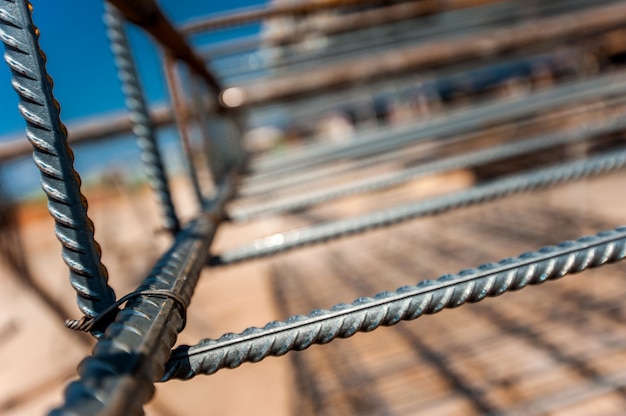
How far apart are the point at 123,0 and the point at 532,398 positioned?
1.07 meters

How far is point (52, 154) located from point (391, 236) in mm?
2185

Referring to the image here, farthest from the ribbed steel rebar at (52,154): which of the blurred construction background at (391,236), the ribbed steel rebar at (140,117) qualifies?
the blurred construction background at (391,236)

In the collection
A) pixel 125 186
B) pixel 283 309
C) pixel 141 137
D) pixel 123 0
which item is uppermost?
pixel 123 0

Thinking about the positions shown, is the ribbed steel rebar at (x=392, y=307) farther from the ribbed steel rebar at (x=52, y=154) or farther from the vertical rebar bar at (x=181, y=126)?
the vertical rebar bar at (x=181, y=126)


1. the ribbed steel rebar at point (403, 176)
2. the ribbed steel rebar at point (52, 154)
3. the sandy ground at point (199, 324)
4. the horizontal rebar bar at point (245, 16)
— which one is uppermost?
the horizontal rebar bar at point (245, 16)

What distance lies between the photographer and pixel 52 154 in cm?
41

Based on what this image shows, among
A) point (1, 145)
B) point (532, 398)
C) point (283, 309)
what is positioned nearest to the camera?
point (532, 398)

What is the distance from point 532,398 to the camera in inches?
40.4

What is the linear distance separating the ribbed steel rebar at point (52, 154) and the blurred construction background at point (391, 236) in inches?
21.4

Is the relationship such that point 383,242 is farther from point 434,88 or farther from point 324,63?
point 434,88

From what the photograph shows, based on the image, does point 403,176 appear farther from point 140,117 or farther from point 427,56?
point 427,56

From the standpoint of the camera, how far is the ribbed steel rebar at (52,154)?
401mm

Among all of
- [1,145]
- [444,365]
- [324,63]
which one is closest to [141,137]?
[444,365]

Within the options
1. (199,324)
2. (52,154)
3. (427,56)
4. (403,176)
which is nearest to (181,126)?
(403,176)
